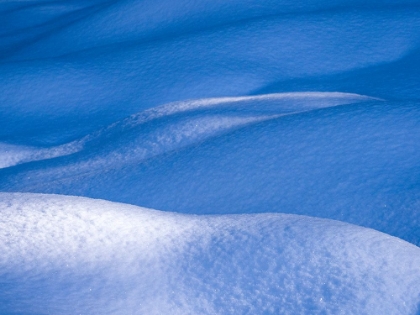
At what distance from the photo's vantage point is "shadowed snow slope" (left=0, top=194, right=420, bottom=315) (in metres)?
0.59

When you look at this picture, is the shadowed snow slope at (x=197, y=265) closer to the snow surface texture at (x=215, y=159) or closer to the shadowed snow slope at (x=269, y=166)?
the snow surface texture at (x=215, y=159)

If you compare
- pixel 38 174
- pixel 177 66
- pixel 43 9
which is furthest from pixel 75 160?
pixel 43 9

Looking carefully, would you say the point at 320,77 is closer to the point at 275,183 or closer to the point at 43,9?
the point at 275,183

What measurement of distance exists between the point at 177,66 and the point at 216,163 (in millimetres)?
556

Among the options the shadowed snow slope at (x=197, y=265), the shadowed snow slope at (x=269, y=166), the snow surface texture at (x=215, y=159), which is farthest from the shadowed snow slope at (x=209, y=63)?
the shadowed snow slope at (x=197, y=265)

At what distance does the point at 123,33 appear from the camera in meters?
1.80

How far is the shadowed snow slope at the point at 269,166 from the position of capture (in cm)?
83

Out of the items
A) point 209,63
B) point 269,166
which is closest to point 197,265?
point 269,166

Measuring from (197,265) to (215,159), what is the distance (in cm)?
34

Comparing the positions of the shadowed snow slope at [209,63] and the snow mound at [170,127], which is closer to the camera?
the snow mound at [170,127]

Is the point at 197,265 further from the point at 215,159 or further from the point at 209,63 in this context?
the point at 209,63

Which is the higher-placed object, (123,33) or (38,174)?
(123,33)

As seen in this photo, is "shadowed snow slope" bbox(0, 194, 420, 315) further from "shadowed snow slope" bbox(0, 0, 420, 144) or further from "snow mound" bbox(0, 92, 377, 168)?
"shadowed snow slope" bbox(0, 0, 420, 144)

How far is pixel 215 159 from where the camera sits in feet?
3.21
